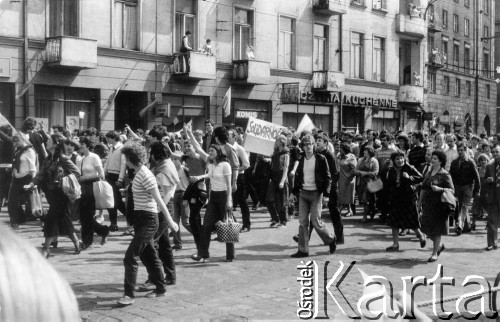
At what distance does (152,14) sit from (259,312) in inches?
767

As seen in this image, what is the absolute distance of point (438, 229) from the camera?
10.2m

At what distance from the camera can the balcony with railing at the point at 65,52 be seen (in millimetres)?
20969

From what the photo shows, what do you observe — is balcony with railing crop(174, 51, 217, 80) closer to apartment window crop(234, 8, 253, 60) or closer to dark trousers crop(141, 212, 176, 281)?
apartment window crop(234, 8, 253, 60)

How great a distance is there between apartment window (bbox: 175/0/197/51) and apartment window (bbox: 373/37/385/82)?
44.5 feet

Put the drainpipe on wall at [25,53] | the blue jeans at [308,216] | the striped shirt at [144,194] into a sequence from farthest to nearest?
the drainpipe on wall at [25,53] < the blue jeans at [308,216] < the striped shirt at [144,194]

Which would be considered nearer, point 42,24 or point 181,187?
point 181,187

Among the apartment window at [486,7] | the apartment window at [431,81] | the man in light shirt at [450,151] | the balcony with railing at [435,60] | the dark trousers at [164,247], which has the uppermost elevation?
the apartment window at [486,7]

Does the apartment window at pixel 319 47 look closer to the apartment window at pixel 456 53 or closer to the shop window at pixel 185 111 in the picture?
the shop window at pixel 185 111

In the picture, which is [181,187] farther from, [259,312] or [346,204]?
[346,204]

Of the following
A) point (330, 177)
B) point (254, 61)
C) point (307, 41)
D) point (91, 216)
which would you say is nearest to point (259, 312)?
point (330, 177)

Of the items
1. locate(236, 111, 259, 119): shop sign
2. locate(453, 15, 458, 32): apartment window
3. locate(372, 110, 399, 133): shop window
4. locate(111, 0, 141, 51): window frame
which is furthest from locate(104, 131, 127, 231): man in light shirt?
locate(453, 15, 458, 32): apartment window

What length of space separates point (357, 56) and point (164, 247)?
29.2 meters

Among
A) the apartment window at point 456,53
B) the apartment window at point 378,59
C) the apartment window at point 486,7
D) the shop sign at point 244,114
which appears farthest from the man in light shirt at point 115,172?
the apartment window at point 486,7

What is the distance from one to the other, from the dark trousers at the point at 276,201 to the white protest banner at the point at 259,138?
159 cm
